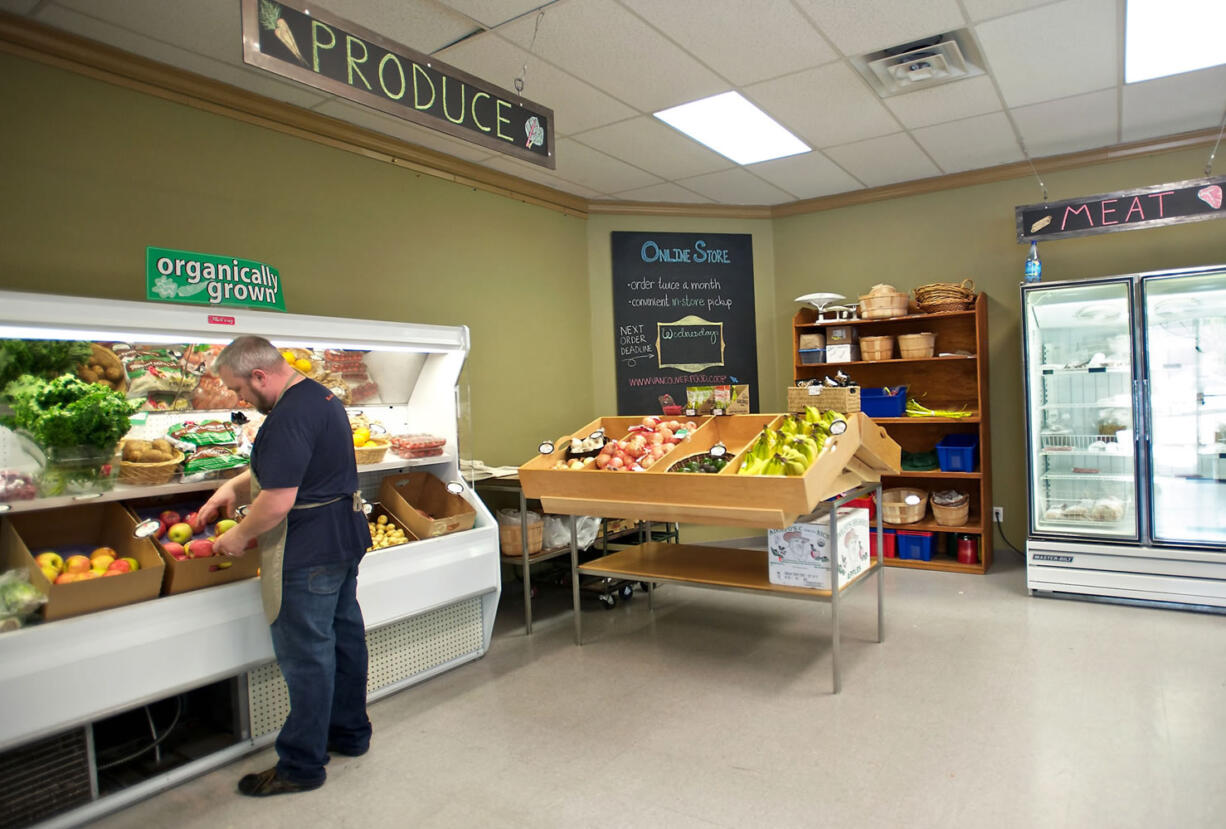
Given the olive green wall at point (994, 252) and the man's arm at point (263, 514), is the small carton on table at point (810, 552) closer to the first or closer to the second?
the man's arm at point (263, 514)

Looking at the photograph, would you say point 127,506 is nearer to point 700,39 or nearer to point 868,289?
point 700,39

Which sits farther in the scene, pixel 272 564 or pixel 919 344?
pixel 919 344

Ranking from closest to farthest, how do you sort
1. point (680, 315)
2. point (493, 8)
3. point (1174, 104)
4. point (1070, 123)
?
point (493, 8), point (1174, 104), point (1070, 123), point (680, 315)

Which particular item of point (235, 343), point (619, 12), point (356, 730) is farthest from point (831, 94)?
point (356, 730)

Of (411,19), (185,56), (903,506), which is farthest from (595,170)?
(903,506)

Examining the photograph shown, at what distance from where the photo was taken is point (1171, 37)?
369 cm

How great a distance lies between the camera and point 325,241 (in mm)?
4324

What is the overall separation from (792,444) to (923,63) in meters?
2.15

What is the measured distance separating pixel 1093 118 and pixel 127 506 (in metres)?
5.82

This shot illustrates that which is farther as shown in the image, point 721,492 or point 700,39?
point 700,39

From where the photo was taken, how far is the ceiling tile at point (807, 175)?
218 inches

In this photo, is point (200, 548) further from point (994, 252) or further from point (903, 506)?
point (994, 252)

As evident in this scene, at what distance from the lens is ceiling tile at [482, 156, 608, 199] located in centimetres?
523

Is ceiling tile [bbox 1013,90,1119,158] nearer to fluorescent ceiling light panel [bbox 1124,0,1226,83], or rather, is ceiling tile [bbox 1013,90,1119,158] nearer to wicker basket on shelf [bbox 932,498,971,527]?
fluorescent ceiling light panel [bbox 1124,0,1226,83]
